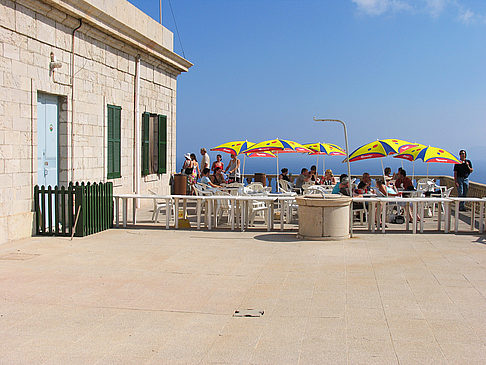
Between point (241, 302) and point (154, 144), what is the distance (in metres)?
10.2

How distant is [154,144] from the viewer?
50.5ft

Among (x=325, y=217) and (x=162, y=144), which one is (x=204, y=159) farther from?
(x=325, y=217)

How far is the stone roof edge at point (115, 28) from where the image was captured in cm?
1028

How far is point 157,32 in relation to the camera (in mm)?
15398

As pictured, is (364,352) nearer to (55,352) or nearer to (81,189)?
(55,352)

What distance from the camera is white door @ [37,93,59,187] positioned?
395 inches

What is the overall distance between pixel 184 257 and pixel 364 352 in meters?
4.24

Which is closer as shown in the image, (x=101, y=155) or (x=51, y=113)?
(x=51, y=113)

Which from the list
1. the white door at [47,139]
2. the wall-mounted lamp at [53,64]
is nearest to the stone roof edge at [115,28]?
the wall-mounted lamp at [53,64]

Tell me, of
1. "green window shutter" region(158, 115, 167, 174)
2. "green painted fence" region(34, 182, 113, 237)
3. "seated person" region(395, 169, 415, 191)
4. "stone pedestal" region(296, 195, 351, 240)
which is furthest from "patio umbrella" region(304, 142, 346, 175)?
"green painted fence" region(34, 182, 113, 237)

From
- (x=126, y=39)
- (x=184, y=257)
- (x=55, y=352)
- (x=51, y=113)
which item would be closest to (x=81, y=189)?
(x=51, y=113)

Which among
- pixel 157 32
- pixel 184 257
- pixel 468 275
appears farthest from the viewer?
pixel 157 32

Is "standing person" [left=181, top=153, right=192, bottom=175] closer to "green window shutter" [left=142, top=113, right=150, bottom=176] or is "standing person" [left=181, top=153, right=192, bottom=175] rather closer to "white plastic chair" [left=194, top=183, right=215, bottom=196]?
"green window shutter" [left=142, top=113, right=150, bottom=176]

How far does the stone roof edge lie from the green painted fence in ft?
11.0
